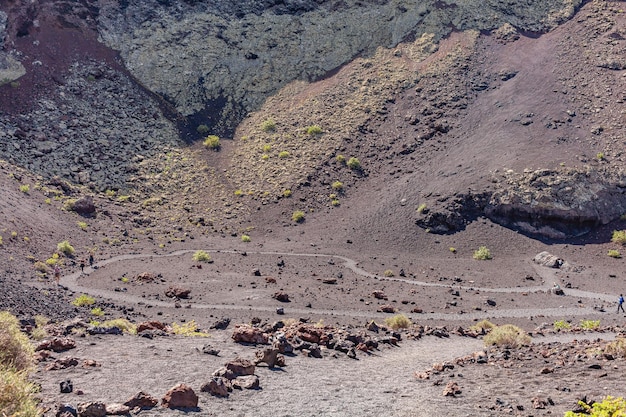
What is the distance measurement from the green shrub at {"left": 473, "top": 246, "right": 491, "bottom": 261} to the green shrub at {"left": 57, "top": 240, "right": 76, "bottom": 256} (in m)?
24.7

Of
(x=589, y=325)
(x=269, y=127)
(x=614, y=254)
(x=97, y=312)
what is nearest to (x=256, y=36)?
(x=269, y=127)

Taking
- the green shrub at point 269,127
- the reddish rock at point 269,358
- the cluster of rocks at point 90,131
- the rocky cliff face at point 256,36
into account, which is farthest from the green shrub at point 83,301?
the rocky cliff face at point 256,36

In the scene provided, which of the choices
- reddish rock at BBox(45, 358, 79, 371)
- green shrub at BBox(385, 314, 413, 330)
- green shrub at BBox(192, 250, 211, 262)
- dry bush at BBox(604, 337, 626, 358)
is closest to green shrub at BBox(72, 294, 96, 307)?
green shrub at BBox(385, 314, 413, 330)

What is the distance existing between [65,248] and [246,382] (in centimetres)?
2746

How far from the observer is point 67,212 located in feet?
131

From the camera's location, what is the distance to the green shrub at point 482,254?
3716 cm

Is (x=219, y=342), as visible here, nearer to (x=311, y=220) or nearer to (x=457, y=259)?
(x=457, y=259)

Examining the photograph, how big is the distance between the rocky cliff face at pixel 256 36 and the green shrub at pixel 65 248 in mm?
24094

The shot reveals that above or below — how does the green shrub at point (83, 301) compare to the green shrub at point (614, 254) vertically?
above

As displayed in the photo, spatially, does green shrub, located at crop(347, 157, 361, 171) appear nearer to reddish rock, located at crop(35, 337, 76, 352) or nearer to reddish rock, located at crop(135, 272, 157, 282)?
reddish rock, located at crop(135, 272, 157, 282)

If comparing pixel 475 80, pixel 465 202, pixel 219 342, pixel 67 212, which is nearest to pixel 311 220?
pixel 465 202

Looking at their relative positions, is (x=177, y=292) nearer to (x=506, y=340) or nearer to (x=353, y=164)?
(x=506, y=340)

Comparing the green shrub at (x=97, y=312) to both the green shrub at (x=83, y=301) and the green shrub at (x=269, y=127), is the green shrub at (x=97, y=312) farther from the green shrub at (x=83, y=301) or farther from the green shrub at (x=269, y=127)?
the green shrub at (x=269, y=127)

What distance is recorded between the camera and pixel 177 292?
87.9 ft
